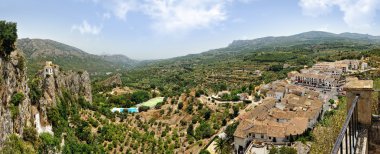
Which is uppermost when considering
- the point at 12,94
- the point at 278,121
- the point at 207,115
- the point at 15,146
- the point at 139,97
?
the point at 12,94

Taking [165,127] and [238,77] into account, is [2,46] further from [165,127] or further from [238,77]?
[238,77]

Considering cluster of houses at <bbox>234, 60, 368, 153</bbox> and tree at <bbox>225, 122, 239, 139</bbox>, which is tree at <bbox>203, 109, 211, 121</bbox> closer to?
cluster of houses at <bbox>234, 60, 368, 153</bbox>

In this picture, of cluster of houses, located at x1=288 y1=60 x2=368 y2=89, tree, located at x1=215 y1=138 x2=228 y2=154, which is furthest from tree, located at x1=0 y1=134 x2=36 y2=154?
cluster of houses, located at x1=288 y1=60 x2=368 y2=89

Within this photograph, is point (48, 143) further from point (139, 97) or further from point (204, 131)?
point (139, 97)

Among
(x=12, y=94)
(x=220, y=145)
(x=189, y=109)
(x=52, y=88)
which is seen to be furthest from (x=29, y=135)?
(x=189, y=109)

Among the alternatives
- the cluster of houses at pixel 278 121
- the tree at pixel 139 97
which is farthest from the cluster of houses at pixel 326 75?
the tree at pixel 139 97

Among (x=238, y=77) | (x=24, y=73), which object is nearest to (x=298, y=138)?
(x=24, y=73)

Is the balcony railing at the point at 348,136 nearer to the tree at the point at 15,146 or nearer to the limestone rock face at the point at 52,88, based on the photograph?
the tree at the point at 15,146
